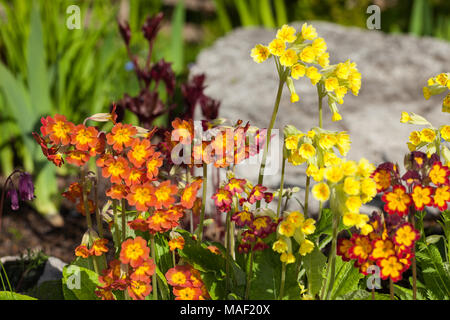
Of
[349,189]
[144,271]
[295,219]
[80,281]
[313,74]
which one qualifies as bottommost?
[80,281]

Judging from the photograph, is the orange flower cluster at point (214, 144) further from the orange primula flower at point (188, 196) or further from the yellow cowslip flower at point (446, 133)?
the yellow cowslip flower at point (446, 133)

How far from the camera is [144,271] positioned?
4.49 feet

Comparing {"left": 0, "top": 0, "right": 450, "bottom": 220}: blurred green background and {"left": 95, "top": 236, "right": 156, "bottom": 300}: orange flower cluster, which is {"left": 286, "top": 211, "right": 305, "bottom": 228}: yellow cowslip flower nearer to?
{"left": 95, "top": 236, "right": 156, "bottom": 300}: orange flower cluster

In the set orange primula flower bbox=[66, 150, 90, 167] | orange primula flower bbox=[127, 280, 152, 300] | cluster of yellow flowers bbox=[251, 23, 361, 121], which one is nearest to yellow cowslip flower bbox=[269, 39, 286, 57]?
cluster of yellow flowers bbox=[251, 23, 361, 121]

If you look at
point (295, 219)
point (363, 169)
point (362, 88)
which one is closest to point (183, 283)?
point (295, 219)

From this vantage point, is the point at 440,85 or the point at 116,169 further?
the point at 440,85

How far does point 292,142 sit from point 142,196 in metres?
0.38

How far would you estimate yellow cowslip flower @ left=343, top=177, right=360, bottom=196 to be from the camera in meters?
1.23

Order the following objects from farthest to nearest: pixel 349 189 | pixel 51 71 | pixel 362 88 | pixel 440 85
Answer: pixel 362 88
pixel 51 71
pixel 440 85
pixel 349 189

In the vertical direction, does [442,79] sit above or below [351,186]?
above

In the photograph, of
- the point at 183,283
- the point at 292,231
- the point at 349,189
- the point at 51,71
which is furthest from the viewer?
the point at 51,71

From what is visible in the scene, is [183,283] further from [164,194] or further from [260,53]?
[260,53]

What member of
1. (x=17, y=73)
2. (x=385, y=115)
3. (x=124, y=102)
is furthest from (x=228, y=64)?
(x=124, y=102)

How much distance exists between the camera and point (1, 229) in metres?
3.12
